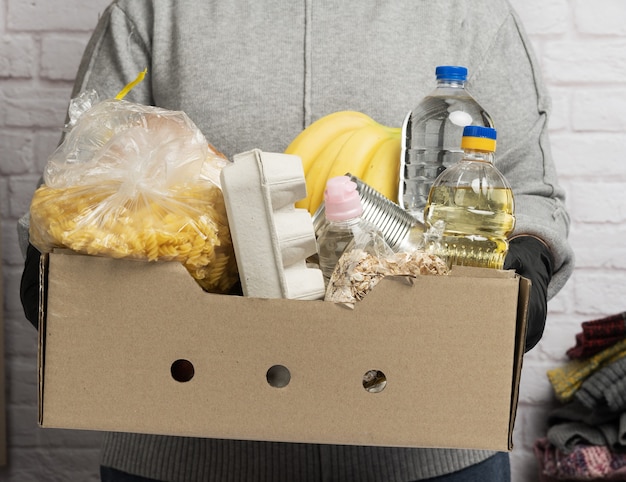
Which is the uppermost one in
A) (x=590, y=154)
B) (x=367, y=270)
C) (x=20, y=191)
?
(x=367, y=270)

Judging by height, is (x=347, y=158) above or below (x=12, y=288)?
above

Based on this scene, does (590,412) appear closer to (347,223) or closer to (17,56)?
(347,223)

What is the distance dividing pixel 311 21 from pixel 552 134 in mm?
614

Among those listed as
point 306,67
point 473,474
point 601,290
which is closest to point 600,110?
point 601,290

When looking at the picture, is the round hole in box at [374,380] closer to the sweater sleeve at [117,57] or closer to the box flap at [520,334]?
the box flap at [520,334]

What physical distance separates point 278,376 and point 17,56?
1.11 meters

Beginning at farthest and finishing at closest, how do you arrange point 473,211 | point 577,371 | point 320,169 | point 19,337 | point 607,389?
1. point 19,337
2. point 577,371
3. point 607,389
4. point 320,169
5. point 473,211

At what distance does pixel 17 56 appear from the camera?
1.47 meters

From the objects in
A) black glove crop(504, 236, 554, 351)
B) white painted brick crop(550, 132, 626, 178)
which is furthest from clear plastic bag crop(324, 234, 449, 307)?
white painted brick crop(550, 132, 626, 178)

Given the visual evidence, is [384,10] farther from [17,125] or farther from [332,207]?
[17,125]

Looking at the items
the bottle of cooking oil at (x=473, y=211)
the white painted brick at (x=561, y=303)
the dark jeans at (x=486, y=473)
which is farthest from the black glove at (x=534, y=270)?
the white painted brick at (x=561, y=303)

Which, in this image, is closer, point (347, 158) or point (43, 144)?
point (347, 158)

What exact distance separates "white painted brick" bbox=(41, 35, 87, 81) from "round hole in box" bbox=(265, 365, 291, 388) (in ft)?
3.40

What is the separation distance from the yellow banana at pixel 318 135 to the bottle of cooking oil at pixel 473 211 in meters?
0.19
